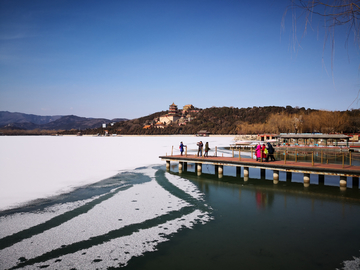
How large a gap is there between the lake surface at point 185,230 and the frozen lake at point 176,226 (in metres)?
0.03

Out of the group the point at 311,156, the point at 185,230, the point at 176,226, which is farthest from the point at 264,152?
the point at 311,156

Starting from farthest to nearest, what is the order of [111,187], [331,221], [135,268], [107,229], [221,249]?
[111,187] < [331,221] < [107,229] < [221,249] < [135,268]

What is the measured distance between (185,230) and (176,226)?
0.45 meters

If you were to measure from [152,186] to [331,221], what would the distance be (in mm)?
9306

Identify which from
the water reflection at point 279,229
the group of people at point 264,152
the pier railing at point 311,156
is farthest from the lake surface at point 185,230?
the pier railing at point 311,156

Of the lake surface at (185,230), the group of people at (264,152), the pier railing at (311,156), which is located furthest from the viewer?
the pier railing at (311,156)

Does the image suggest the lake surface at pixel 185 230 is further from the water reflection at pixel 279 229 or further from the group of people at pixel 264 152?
the group of people at pixel 264 152

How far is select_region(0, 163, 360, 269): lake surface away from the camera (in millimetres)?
6938

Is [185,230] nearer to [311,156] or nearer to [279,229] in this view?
[279,229]

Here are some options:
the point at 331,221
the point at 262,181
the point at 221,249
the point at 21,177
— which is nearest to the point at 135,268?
the point at 221,249

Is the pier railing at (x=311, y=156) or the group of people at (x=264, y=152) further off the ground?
the group of people at (x=264, y=152)

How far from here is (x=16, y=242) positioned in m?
7.84

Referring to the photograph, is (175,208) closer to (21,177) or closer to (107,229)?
(107,229)

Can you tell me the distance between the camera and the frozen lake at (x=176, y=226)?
6978 millimetres
